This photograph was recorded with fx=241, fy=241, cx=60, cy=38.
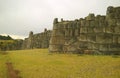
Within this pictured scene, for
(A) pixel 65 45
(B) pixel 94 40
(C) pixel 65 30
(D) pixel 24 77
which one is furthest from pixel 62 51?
(D) pixel 24 77

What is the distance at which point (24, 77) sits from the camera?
73.9ft

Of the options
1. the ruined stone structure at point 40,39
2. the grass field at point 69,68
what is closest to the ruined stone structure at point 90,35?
the grass field at point 69,68

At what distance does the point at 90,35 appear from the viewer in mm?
47156

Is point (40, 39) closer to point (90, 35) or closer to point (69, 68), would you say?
point (90, 35)

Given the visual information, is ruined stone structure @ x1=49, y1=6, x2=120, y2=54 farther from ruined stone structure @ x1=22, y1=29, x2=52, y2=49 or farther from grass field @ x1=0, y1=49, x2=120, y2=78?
ruined stone structure @ x1=22, y1=29, x2=52, y2=49

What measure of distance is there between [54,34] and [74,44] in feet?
20.9

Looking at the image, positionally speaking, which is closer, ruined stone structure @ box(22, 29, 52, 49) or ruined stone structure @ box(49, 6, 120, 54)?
ruined stone structure @ box(49, 6, 120, 54)

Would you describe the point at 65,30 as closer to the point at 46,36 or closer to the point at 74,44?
the point at 74,44

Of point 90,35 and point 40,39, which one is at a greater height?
point 40,39

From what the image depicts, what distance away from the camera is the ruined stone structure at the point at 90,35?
44.7 metres

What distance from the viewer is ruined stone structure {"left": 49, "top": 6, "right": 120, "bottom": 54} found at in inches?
1758

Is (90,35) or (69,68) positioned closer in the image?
(69,68)

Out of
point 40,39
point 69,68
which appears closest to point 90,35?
point 69,68

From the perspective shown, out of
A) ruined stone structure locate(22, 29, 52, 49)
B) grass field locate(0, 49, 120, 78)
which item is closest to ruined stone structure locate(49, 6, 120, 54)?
grass field locate(0, 49, 120, 78)
